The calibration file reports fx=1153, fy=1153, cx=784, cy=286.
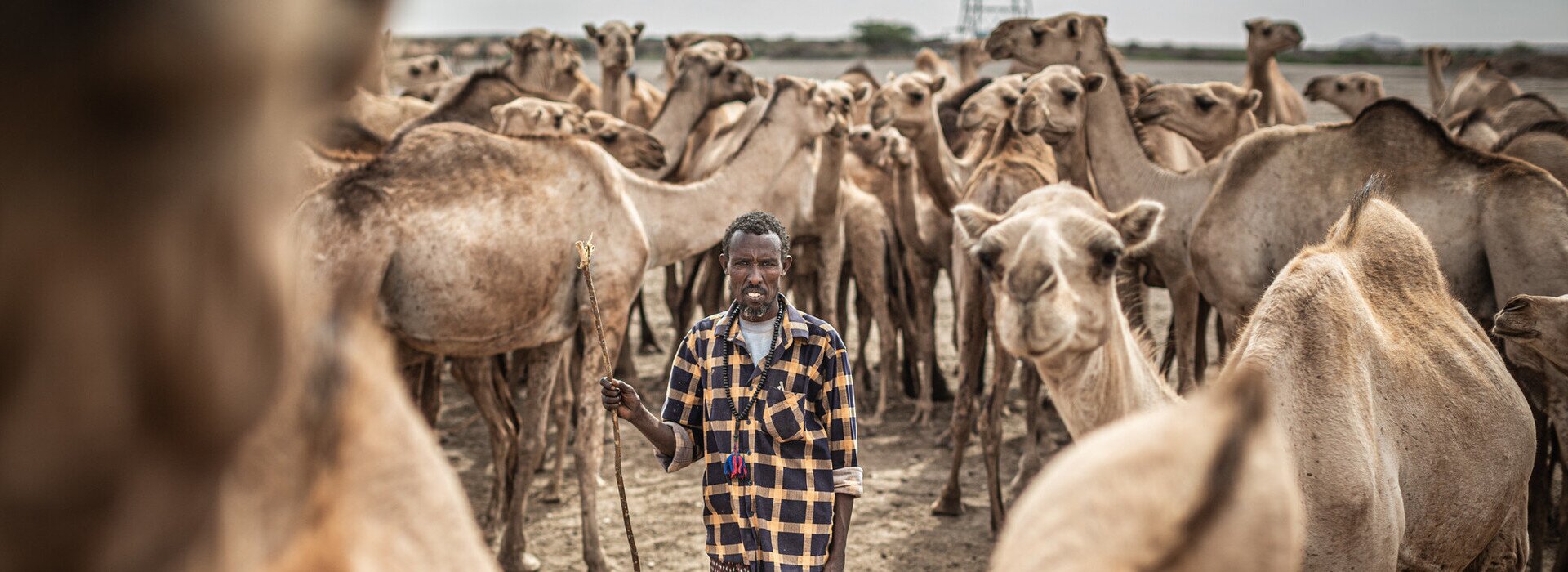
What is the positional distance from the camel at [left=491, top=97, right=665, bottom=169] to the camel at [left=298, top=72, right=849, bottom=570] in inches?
62.2

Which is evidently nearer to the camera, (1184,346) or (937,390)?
(1184,346)

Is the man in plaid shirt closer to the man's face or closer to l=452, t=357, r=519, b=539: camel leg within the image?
the man's face

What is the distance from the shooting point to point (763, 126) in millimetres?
7359

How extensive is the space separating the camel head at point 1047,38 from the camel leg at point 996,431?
3.20 m

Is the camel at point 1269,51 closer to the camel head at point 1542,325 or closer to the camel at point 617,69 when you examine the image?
the camel at point 617,69

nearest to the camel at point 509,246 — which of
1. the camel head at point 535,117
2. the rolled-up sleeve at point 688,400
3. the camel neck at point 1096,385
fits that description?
the camel head at point 535,117

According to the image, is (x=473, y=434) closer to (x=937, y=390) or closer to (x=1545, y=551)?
(x=937, y=390)

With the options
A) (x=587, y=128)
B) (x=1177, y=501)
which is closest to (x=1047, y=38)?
(x=587, y=128)

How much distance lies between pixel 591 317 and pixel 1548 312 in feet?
13.0

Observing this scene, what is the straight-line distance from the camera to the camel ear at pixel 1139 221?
13.4 ft

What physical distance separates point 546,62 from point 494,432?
22.6ft

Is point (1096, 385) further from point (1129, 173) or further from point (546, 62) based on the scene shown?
point (546, 62)

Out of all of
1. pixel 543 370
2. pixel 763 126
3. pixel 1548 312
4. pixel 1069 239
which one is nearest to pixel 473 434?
pixel 543 370

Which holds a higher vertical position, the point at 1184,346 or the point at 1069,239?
the point at 1069,239
